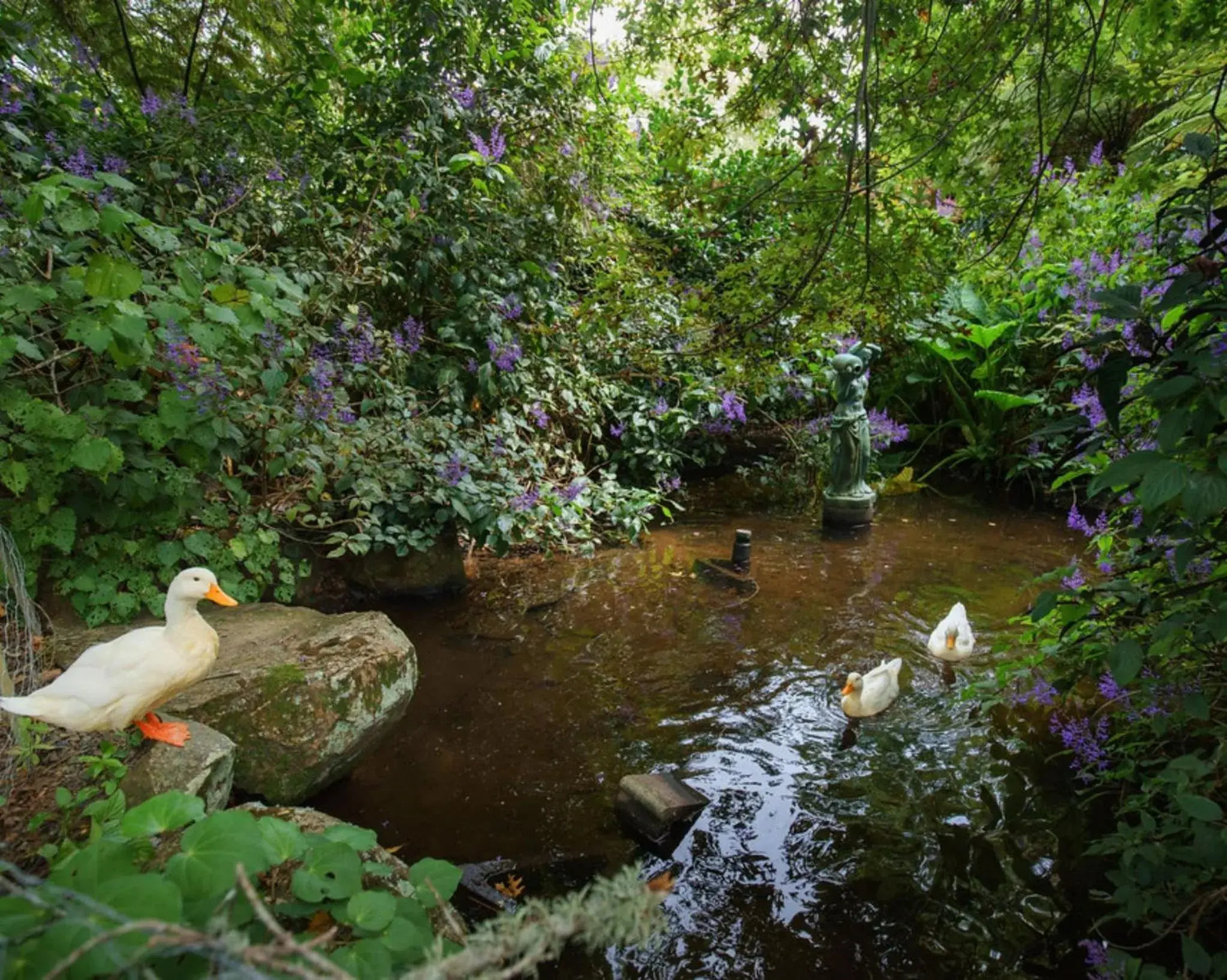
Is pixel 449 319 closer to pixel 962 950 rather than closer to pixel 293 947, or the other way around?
pixel 962 950

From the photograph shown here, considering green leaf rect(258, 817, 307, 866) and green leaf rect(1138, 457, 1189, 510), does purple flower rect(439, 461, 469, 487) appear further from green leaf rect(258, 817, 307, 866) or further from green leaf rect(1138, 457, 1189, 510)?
green leaf rect(1138, 457, 1189, 510)

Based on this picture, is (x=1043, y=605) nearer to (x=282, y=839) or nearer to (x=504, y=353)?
(x=282, y=839)

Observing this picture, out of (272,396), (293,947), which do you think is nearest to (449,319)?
(272,396)

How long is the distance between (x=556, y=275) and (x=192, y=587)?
127 inches

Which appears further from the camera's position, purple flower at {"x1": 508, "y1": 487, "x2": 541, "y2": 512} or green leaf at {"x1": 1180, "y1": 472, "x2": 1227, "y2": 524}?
purple flower at {"x1": 508, "y1": 487, "x2": 541, "y2": 512}

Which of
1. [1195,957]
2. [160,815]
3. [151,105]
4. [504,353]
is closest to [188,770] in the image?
[160,815]

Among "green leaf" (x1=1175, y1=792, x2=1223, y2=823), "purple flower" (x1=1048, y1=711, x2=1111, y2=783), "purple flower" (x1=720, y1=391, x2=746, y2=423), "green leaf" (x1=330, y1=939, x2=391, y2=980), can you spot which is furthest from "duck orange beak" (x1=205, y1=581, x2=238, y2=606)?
"purple flower" (x1=720, y1=391, x2=746, y2=423)

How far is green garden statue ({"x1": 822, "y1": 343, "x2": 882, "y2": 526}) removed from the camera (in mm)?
5949

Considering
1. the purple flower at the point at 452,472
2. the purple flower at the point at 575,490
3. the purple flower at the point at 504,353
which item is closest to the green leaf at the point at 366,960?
the purple flower at the point at 452,472

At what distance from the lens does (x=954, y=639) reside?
142 inches

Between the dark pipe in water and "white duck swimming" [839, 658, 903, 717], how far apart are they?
5.25ft

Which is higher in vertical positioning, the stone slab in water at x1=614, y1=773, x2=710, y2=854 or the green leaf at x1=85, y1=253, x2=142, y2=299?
the green leaf at x1=85, y1=253, x2=142, y2=299

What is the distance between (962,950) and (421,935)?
1.72m

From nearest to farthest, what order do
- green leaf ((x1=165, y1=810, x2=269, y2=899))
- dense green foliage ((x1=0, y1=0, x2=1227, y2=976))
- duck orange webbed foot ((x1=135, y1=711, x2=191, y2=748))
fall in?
green leaf ((x1=165, y1=810, x2=269, y2=899))
dense green foliage ((x1=0, y1=0, x2=1227, y2=976))
duck orange webbed foot ((x1=135, y1=711, x2=191, y2=748))
